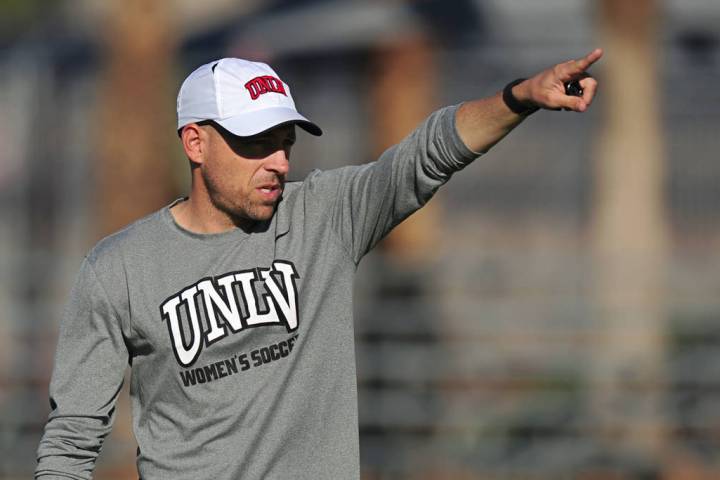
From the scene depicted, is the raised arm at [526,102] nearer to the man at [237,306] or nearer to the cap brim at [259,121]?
the man at [237,306]

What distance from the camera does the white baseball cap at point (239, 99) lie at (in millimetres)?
4152

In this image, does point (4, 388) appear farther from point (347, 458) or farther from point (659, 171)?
point (347, 458)

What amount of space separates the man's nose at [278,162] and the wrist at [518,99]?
707 millimetres

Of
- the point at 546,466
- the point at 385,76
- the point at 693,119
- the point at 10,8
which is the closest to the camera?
the point at 546,466

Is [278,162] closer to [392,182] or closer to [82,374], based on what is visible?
[392,182]

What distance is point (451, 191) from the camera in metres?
18.9

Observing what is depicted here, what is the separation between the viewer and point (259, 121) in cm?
413

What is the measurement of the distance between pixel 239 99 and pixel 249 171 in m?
0.22

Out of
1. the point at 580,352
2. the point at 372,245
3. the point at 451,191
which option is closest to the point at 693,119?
the point at 451,191

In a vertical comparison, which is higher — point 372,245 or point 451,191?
point 451,191

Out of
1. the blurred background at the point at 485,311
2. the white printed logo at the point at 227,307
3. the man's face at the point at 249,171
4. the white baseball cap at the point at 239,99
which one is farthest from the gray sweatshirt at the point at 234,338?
the blurred background at the point at 485,311

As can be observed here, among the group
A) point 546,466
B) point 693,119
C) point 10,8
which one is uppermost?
point 10,8

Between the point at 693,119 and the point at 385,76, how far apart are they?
4997 millimetres

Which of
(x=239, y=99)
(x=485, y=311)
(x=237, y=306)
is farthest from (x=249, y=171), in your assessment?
(x=485, y=311)
